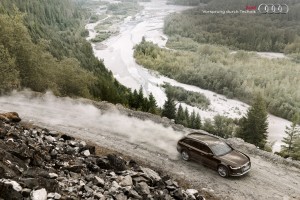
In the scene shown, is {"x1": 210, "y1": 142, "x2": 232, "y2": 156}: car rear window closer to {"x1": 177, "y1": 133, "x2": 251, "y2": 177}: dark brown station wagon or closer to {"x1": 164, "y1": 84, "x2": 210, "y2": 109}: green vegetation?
{"x1": 177, "y1": 133, "x2": 251, "y2": 177}: dark brown station wagon

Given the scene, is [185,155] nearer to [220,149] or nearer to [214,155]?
[214,155]

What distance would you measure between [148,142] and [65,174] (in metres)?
11.2

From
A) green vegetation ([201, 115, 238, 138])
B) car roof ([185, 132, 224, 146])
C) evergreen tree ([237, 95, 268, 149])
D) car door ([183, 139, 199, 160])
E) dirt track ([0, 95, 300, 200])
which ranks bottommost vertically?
green vegetation ([201, 115, 238, 138])

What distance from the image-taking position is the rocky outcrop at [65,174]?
607 inches

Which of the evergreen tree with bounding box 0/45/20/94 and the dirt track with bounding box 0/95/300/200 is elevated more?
the evergreen tree with bounding box 0/45/20/94

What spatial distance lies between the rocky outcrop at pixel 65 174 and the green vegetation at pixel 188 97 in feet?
Result: 267

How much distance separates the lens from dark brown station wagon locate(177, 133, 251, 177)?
24.2 metres

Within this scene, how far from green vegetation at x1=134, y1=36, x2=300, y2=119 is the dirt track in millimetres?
75450

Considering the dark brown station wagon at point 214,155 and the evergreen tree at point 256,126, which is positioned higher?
the dark brown station wagon at point 214,155

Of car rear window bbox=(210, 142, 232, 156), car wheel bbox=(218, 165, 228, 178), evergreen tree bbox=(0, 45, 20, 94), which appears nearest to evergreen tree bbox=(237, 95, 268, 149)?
car rear window bbox=(210, 142, 232, 156)

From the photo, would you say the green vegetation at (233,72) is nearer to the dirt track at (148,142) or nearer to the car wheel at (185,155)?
the dirt track at (148,142)

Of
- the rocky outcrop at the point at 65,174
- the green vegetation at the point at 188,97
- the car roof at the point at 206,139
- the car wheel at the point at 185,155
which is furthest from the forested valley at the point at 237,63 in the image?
the rocky outcrop at the point at 65,174

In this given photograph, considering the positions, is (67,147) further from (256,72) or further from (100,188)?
Answer: (256,72)

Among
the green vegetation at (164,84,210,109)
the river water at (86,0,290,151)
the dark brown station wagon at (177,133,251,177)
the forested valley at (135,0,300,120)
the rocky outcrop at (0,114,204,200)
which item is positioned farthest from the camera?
the forested valley at (135,0,300,120)
